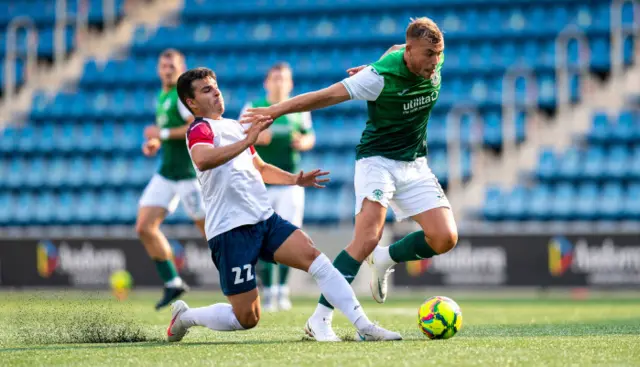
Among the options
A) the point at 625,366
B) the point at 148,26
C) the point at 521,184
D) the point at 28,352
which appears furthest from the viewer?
the point at 148,26

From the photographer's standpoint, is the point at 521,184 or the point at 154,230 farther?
the point at 521,184

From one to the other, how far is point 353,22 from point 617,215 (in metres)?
7.21

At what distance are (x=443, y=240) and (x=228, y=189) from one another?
1667mm

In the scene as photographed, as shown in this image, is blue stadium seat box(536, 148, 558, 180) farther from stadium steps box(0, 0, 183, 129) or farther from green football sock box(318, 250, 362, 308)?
green football sock box(318, 250, 362, 308)

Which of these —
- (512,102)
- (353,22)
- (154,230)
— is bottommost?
(154,230)

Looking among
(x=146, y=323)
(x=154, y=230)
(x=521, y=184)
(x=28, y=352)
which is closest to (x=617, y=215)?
(x=521, y=184)

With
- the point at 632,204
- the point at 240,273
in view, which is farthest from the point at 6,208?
the point at 240,273

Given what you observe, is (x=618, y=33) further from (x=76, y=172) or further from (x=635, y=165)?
(x=76, y=172)

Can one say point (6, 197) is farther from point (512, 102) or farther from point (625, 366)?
point (625, 366)

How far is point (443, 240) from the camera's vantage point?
6.72 meters

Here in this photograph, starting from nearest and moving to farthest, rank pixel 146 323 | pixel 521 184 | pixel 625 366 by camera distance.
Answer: pixel 625 366
pixel 146 323
pixel 521 184

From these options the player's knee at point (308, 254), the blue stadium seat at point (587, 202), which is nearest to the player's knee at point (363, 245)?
the player's knee at point (308, 254)

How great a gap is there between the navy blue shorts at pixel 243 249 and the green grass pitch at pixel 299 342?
0.39 m

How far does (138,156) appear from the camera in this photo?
18.7 metres
